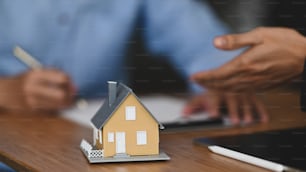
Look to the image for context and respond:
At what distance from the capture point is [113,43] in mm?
1374

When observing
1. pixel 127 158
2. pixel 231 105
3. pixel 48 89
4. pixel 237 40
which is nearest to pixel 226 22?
pixel 237 40

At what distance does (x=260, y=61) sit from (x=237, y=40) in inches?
2.4

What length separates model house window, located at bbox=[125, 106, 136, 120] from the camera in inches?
40.8

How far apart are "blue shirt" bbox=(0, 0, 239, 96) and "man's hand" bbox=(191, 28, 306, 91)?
22mm

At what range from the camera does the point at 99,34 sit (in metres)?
1.36

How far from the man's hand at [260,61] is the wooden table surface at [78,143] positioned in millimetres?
40

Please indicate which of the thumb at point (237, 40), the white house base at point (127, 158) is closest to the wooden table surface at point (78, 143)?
the white house base at point (127, 158)

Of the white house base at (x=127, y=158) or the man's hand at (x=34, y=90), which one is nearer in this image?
the white house base at (x=127, y=158)

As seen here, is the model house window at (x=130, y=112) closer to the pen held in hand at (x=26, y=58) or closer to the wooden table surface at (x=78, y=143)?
the wooden table surface at (x=78, y=143)

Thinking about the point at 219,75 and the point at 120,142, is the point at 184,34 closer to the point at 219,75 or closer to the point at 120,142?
the point at 219,75

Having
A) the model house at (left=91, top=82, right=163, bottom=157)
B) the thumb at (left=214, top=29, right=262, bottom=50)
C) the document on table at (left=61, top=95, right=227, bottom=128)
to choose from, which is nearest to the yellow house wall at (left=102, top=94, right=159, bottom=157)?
the model house at (left=91, top=82, right=163, bottom=157)

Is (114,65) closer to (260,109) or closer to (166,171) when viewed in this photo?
(260,109)

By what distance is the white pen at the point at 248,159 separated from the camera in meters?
0.97

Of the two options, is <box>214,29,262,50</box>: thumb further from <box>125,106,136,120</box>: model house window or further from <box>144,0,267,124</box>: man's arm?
<box>125,106,136,120</box>: model house window
